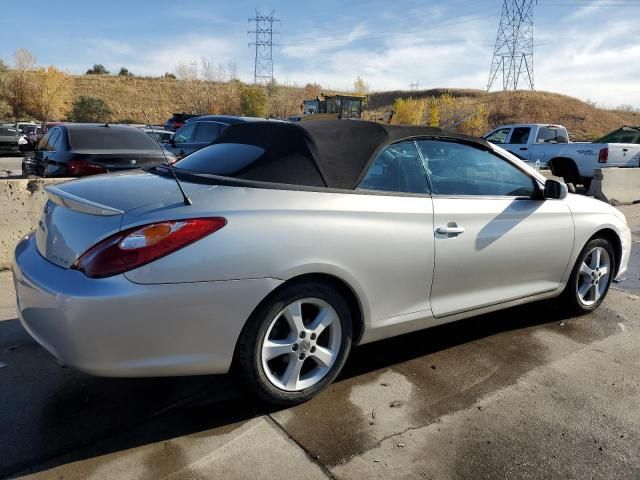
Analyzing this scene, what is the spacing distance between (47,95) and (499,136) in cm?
5850

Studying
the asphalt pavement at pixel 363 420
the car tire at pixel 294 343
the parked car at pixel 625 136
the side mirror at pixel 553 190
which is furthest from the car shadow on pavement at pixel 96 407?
the parked car at pixel 625 136

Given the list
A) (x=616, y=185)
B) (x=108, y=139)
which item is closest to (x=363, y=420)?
(x=108, y=139)

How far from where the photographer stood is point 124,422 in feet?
9.29

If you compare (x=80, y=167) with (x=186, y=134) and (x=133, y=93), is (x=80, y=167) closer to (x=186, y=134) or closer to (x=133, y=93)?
(x=186, y=134)

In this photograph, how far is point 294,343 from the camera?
290 centimetres

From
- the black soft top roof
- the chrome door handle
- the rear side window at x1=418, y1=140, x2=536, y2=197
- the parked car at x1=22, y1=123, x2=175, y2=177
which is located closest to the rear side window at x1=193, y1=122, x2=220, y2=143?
the parked car at x1=22, y1=123, x2=175, y2=177

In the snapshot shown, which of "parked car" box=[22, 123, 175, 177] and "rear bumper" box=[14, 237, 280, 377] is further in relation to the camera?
"parked car" box=[22, 123, 175, 177]

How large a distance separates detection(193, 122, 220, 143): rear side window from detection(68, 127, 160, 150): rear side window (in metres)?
2.38

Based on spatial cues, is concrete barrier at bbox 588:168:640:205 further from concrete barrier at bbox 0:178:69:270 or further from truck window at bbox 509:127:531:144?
concrete barrier at bbox 0:178:69:270

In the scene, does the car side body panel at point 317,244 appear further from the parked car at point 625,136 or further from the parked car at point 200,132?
the parked car at point 625,136

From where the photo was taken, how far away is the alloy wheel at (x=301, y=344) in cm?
285

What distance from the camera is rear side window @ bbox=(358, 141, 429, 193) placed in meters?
3.31

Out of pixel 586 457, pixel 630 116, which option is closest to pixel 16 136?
pixel 586 457

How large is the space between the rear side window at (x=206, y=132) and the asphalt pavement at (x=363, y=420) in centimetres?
718
